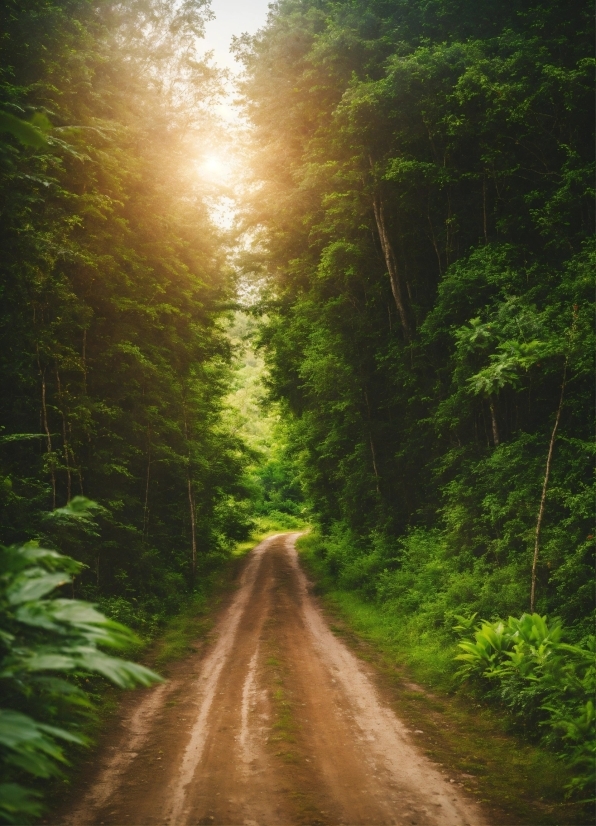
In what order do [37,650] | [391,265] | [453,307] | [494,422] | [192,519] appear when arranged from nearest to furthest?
[37,650] < [494,422] < [453,307] < [391,265] < [192,519]

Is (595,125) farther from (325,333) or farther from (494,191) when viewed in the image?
(325,333)

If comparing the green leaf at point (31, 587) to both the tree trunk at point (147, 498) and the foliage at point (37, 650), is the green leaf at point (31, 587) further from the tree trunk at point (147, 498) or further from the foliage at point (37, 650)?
the tree trunk at point (147, 498)

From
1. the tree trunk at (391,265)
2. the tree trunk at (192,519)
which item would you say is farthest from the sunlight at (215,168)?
the tree trunk at (192,519)

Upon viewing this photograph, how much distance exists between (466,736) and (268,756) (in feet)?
9.38

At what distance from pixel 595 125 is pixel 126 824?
53.4 ft

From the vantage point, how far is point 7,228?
888 cm

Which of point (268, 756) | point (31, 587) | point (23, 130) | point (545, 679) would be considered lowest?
point (268, 756)

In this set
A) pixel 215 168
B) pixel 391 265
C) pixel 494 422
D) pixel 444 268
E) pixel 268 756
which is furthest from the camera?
pixel 215 168

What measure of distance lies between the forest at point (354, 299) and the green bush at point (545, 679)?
5 cm

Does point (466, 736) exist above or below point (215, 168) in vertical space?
below

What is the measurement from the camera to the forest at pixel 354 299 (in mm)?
9828

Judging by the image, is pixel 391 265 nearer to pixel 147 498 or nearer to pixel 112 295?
pixel 112 295

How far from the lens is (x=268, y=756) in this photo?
669 cm

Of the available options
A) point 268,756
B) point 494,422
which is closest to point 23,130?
point 268,756
